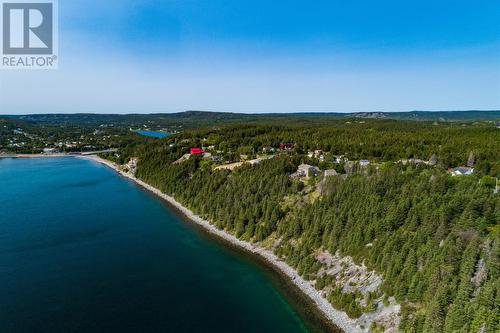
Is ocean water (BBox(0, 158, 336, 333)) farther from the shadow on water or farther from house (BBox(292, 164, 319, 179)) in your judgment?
house (BBox(292, 164, 319, 179))

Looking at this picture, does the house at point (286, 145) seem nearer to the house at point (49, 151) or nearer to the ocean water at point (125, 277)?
the ocean water at point (125, 277)

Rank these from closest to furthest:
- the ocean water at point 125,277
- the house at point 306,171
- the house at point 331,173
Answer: the ocean water at point 125,277, the house at point 331,173, the house at point 306,171

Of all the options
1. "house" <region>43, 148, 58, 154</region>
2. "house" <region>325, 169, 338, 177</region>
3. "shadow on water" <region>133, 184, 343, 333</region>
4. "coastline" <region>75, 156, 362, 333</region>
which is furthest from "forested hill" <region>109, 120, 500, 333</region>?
"house" <region>43, 148, 58, 154</region>

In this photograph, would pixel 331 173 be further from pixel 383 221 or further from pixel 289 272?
pixel 289 272

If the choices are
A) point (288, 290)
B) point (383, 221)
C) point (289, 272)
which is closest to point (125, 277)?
point (288, 290)

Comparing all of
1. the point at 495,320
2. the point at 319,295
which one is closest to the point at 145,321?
the point at 319,295

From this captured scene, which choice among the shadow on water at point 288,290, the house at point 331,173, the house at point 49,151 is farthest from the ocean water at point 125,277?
the house at point 49,151

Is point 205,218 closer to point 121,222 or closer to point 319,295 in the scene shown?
point 121,222
